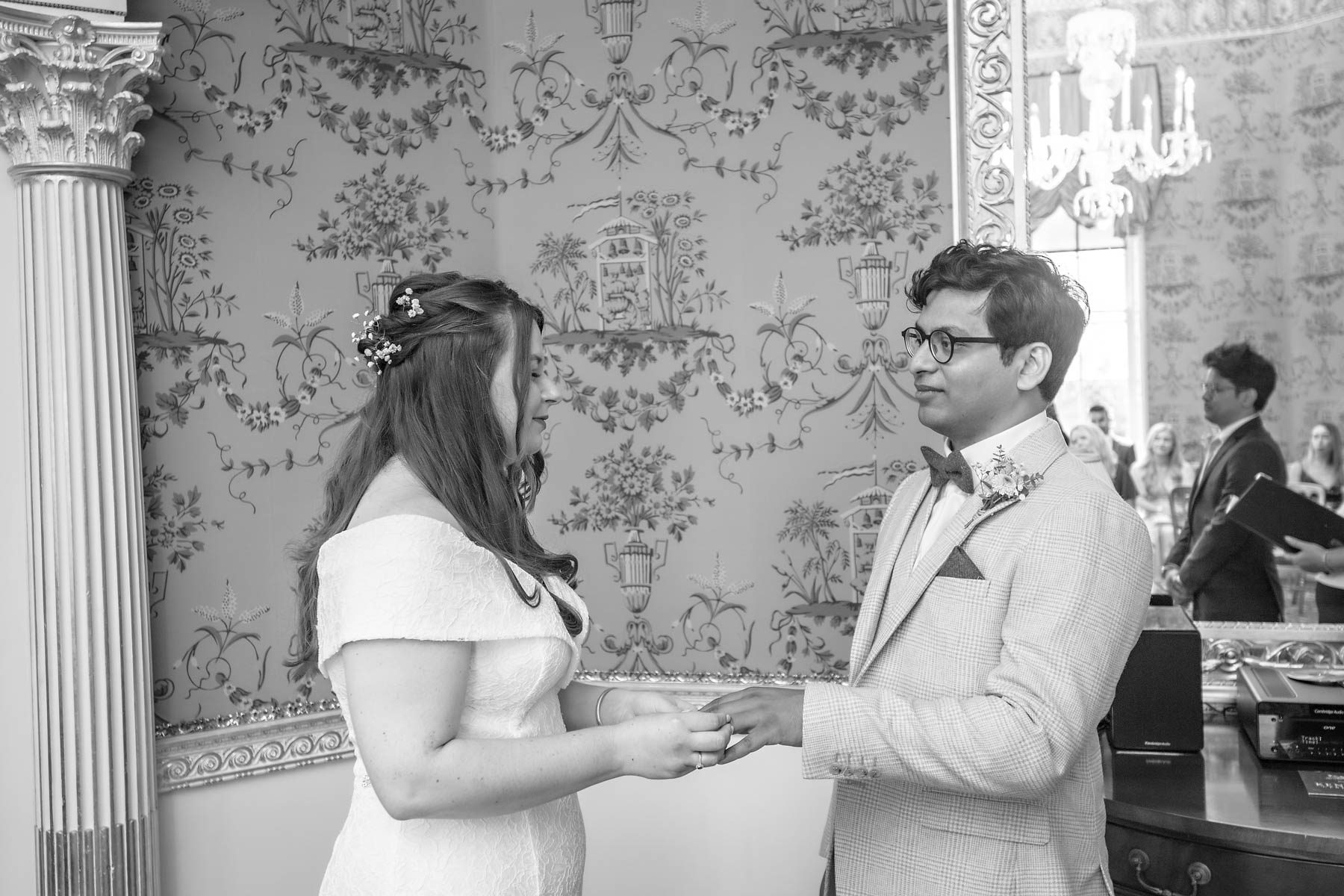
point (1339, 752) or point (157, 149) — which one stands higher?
point (157, 149)

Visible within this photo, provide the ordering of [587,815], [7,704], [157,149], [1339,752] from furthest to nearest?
1. [587,815]
2. [157,149]
3. [7,704]
4. [1339,752]

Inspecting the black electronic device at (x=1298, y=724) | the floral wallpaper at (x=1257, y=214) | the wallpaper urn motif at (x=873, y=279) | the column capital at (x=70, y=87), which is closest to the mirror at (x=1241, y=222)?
the floral wallpaper at (x=1257, y=214)

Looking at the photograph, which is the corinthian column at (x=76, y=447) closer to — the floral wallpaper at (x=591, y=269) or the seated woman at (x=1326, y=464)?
the floral wallpaper at (x=591, y=269)

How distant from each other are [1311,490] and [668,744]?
69.2 inches

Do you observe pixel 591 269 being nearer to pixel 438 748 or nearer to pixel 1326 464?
pixel 1326 464

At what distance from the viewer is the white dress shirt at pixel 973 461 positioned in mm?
2020

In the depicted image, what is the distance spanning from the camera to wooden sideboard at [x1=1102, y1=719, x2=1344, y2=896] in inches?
81.3

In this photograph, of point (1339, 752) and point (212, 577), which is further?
point (212, 577)

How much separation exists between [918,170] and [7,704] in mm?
2551

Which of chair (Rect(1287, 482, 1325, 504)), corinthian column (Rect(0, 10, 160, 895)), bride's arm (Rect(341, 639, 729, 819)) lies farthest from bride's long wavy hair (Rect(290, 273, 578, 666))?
chair (Rect(1287, 482, 1325, 504))

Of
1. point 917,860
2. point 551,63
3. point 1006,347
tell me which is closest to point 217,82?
point 551,63

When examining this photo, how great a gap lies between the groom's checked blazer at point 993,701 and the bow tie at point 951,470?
66mm

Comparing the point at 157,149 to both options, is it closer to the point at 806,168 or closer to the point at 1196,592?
the point at 806,168

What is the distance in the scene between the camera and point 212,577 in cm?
306
